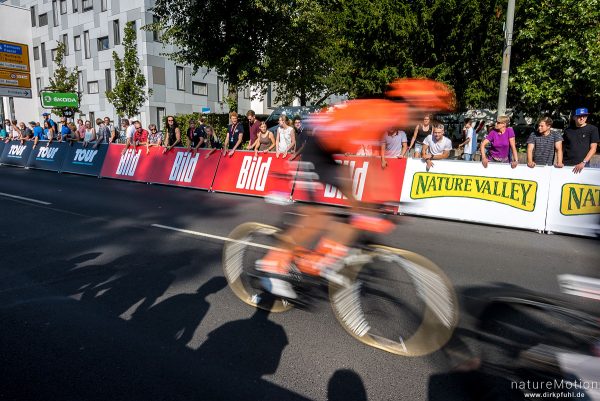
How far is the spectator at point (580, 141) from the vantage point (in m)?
7.93

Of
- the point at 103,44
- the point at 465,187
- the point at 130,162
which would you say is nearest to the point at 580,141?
the point at 465,187

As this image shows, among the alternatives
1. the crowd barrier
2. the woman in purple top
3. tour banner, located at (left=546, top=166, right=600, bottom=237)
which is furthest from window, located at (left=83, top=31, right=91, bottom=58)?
tour banner, located at (left=546, top=166, right=600, bottom=237)

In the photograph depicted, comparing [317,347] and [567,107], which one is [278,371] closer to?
[317,347]

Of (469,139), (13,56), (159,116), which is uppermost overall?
(13,56)

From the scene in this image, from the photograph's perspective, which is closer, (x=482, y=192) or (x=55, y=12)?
(x=482, y=192)

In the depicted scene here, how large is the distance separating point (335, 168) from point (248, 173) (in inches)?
300

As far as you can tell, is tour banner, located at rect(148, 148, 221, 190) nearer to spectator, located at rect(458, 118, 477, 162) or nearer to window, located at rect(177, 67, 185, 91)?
spectator, located at rect(458, 118, 477, 162)

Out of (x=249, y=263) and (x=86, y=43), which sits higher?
(x=86, y=43)

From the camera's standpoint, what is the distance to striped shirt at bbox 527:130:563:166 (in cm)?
817

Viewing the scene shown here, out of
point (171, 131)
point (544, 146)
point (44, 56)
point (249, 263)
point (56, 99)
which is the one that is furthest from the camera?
point (44, 56)

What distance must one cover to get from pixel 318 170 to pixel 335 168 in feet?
0.55

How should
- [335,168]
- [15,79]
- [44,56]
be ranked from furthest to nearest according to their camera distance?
[44,56] → [15,79] → [335,168]

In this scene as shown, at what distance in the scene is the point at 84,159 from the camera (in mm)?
15664

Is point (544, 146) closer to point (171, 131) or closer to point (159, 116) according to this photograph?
point (171, 131)
